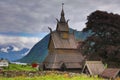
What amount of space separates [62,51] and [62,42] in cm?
193

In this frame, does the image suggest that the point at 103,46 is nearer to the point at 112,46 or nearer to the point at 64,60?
the point at 112,46

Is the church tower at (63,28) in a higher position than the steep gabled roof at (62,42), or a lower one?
higher

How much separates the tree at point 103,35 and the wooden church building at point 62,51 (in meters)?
2.99

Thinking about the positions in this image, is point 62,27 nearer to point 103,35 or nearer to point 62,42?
point 62,42

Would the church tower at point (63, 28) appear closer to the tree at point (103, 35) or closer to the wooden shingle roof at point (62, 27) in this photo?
the wooden shingle roof at point (62, 27)

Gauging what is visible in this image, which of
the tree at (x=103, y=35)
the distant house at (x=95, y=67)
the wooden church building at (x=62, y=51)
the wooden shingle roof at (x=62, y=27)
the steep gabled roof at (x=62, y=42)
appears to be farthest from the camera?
the wooden shingle roof at (x=62, y=27)

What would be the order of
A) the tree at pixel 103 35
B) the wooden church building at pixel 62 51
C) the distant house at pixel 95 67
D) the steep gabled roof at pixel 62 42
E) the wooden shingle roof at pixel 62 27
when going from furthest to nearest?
1. the wooden shingle roof at pixel 62 27
2. the tree at pixel 103 35
3. the steep gabled roof at pixel 62 42
4. the wooden church building at pixel 62 51
5. the distant house at pixel 95 67

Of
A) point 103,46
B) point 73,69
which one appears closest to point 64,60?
point 73,69

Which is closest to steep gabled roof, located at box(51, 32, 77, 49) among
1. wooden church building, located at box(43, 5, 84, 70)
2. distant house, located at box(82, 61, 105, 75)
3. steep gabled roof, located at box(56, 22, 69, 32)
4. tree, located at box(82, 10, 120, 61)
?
wooden church building, located at box(43, 5, 84, 70)

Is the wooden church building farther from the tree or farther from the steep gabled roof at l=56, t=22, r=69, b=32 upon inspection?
the tree

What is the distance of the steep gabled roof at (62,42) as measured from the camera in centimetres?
6097

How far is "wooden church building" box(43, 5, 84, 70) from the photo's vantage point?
59.2m

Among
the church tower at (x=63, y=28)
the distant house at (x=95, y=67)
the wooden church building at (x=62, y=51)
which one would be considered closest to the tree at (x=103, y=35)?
the wooden church building at (x=62, y=51)

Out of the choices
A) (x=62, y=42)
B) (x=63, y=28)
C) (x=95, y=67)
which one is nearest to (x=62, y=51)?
(x=62, y=42)
